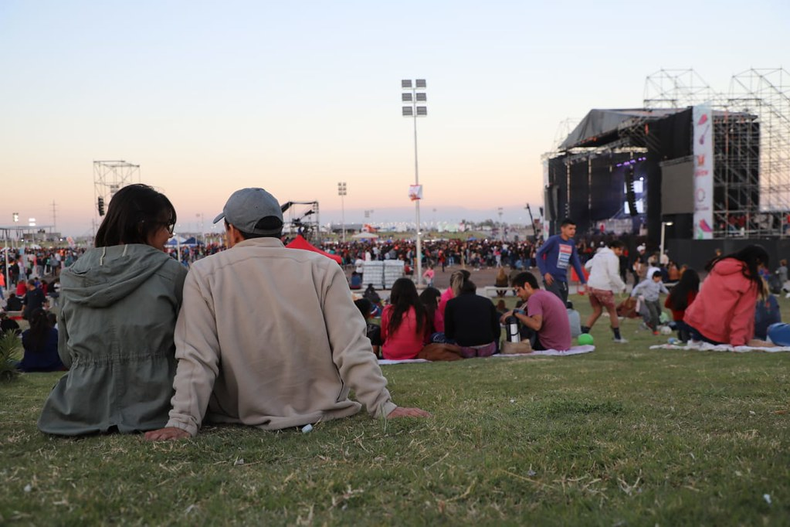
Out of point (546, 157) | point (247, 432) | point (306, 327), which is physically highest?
point (546, 157)

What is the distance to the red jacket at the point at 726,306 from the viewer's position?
8.09 metres

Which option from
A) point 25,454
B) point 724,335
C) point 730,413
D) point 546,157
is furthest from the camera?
point 546,157

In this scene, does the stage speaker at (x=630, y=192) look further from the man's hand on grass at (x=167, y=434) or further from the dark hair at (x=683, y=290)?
the man's hand on grass at (x=167, y=434)

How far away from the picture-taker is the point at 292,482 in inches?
99.7

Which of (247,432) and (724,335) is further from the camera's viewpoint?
(724,335)

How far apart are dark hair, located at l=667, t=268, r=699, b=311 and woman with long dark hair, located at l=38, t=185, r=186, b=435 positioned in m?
8.45

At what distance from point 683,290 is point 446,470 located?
8.57 m

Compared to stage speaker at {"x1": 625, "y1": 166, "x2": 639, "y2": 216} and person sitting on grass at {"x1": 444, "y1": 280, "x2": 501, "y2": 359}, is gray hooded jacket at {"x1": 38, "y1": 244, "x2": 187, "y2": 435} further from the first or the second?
stage speaker at {"x1": 625, "y1": 166, "x2": 639, "y2": 216}

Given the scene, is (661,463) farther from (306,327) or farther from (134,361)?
(134,361)

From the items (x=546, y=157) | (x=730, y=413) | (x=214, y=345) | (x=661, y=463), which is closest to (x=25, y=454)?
(x=214, y=345)

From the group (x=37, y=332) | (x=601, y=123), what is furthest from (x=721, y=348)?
(x=601, y=123)

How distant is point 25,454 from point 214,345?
0.90 meters

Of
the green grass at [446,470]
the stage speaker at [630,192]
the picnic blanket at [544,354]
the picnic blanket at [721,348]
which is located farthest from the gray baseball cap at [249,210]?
the stage speaker at [630,192]

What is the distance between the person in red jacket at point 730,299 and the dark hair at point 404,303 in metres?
3.38
